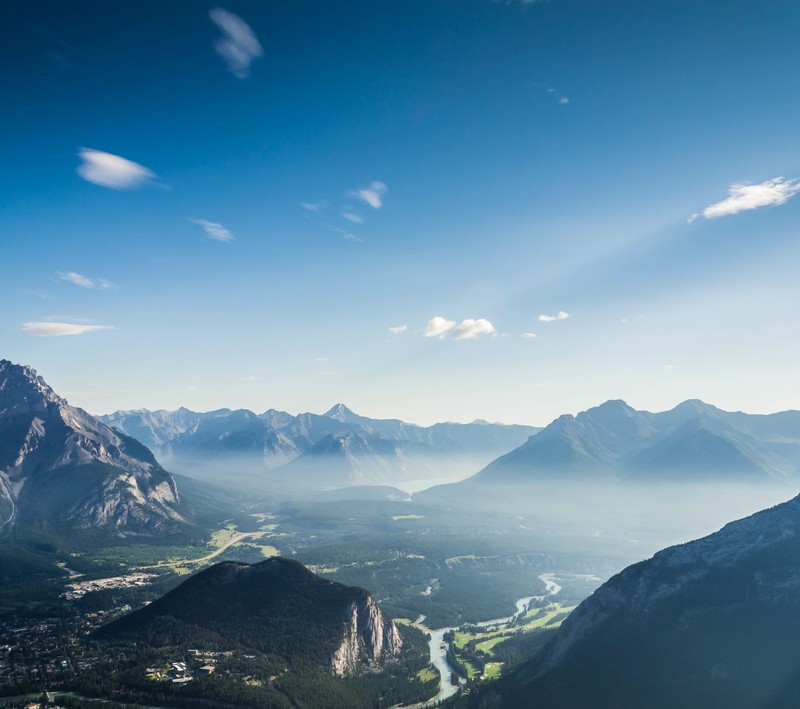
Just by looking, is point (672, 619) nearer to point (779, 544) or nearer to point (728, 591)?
point (728, 591)

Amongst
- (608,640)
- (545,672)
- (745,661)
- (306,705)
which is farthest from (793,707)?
(306,705)

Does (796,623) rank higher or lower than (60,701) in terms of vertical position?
higher

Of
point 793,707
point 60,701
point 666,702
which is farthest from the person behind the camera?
point 60,701

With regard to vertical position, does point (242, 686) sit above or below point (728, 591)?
below

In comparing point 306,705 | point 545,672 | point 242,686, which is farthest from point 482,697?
point 242,686

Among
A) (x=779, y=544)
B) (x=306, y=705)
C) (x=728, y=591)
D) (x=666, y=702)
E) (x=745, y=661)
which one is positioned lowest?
(x=306, y=705)

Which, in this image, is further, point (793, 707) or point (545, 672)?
point (545, 672)

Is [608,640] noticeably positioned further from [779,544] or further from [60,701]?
[60,701]

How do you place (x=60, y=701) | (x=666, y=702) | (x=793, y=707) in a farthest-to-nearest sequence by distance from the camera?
(x=60, y=701)
(x=666, y=702)
(x=793, y=707)

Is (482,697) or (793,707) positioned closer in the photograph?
(793,707)
